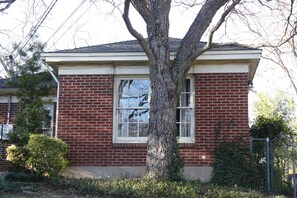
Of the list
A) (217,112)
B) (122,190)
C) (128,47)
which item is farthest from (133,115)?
(122,190)

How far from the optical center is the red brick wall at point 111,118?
11.5 metres

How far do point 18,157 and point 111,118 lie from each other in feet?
10.3

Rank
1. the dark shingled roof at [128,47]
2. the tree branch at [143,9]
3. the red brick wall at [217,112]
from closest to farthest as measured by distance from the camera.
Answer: the tree branch at [143,9] → the dark shingled roof at [128,47] → the red brick wall at [217,112]

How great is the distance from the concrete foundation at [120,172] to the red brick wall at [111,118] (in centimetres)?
12

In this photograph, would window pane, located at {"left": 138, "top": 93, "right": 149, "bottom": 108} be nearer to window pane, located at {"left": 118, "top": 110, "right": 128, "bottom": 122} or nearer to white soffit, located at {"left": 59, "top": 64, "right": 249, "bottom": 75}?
window pane, located at {"left": 118, "top": 110, "right": 128, "bottom": 122}

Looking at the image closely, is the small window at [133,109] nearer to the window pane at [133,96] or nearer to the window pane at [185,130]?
the window pane at [133,96]

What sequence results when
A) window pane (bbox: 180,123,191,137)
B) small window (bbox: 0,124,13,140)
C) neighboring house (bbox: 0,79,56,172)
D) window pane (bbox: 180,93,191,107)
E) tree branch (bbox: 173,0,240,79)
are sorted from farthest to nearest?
small window (bbox: 0,124,13,140) < neighboring house (bbox: 0,79,56,172) < window pane (bbox: 180,93,191,107) < window pane (bbox: 180,123,191,137) < tree branch (bbox: 173,0,240,79)

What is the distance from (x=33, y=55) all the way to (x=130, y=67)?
3702 mm

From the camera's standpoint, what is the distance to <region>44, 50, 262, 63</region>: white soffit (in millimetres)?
11336

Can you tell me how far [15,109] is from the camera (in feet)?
53.0

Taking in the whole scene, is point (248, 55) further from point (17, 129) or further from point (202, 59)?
point (17, 129)

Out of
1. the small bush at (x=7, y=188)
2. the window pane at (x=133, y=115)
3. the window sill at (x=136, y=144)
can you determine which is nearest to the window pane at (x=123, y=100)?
the window pane at (x=133, y=115)

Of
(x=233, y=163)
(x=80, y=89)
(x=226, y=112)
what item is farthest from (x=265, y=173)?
(x=80, y=89)

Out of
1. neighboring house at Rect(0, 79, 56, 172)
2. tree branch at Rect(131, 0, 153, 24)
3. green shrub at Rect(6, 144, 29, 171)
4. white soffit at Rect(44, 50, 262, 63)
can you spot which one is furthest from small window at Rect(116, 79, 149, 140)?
neighboring house at Rect(0, 79, 56, 172)
